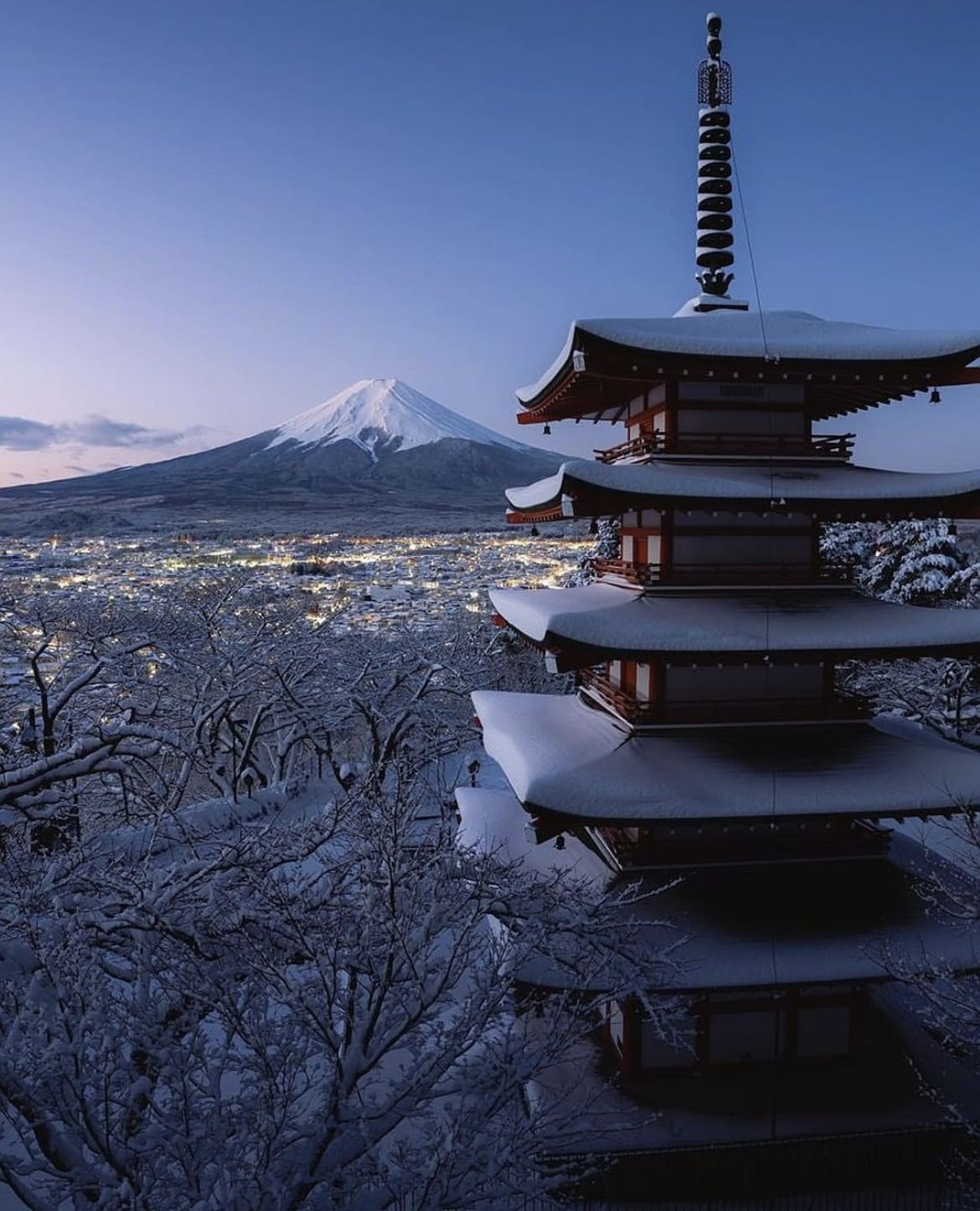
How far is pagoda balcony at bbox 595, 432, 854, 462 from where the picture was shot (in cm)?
1138

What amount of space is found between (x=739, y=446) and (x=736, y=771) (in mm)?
4739

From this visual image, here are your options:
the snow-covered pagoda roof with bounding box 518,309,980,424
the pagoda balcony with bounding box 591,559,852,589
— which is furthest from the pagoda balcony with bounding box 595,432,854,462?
the pagoda balcony with bounding box 591,559,852,589

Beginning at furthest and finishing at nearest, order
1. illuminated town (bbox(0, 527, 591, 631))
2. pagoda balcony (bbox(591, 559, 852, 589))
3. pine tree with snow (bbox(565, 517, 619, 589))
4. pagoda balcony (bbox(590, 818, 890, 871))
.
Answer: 1. illuminated town (bbox(0, 527, 591, 631))
2. pine tree with snow (bbox(565, 517, 619, 589))
3. pagoda balcony (bbox(591, 559, 852, 589))
4. pagoda balcony (bbox(590, 818, 890, 871))

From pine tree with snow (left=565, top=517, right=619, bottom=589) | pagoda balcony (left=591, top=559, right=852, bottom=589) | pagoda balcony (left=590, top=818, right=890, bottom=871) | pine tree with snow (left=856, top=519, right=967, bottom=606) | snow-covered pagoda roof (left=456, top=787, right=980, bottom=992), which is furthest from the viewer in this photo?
pine tree with snow (left=856, top=519, right=967, bottom=606)

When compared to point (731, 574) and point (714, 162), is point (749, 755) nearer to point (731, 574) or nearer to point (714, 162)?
point (731, 574)

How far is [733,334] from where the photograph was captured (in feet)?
36.1

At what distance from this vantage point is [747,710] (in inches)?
453

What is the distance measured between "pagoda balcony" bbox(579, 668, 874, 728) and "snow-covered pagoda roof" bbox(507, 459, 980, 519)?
2829 mm

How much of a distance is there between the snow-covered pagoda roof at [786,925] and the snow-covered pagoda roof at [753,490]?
518 centimetres

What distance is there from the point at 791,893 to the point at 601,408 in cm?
850

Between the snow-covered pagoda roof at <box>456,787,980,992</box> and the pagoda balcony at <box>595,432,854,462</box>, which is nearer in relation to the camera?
the snow-covered pagoda roof at <box>456,787,980,992</box>

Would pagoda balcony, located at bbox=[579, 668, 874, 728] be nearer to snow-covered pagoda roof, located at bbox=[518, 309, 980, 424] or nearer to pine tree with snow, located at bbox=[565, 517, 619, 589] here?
snow-covered pagoda roof, located at bbox=[518, 309, 980, 424]

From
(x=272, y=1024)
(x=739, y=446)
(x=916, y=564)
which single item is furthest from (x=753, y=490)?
(x=916, y=564)

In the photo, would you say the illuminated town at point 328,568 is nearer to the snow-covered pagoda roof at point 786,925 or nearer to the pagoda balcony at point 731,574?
the pagoda balcony at point 731,574
